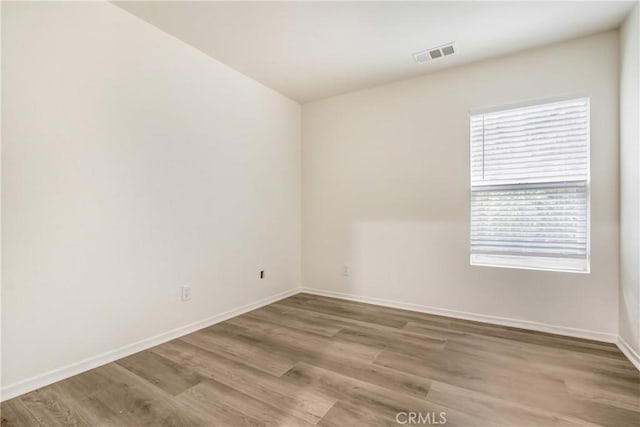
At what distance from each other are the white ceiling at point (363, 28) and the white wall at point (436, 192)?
0.84 ft

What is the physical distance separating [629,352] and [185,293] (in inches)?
135

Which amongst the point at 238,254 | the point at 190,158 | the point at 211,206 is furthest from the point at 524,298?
the point at 190,158

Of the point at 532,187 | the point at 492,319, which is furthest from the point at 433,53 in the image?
the point at 492,319

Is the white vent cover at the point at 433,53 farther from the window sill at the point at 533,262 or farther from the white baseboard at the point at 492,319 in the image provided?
the white baseboard at the point at 492,319

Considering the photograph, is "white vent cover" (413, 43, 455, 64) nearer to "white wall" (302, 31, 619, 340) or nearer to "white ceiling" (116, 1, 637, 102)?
"white ceiling" (116, 1, 637, 102)

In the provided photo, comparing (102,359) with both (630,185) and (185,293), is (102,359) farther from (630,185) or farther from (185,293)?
(630,185)

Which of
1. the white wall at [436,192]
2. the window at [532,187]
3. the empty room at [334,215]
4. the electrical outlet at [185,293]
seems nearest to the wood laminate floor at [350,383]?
the empty room at [334,215]

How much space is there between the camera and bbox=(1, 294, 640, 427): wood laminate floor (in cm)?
157

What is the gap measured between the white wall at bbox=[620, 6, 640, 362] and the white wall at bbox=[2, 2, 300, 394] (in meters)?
3.20

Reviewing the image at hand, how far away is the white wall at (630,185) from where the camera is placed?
2.09 meters

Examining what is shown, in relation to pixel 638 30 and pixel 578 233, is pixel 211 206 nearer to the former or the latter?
pixel 578 233

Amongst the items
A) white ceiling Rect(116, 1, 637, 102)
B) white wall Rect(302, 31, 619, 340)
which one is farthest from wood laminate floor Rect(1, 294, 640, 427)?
white ceiling Rect(116, 1, 637, 102)

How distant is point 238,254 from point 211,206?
605 mm

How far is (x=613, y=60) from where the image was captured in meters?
2.45
